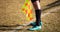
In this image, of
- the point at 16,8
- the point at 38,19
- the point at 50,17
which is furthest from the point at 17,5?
the point at 38,19

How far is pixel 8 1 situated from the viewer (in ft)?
18.3

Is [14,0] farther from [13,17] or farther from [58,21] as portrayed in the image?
[58,21]

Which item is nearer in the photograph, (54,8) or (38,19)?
(38,19)

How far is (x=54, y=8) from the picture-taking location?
15.9 ft

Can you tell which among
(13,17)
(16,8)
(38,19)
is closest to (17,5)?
(16,8)

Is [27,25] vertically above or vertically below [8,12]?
below

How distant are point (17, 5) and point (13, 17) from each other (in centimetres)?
106

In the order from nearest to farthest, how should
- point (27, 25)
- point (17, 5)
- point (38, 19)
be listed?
point (38, 19) → point (27, 25) → point (17, 5)

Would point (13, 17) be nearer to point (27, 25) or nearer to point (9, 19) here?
point (9, 19)

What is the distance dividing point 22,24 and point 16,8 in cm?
126

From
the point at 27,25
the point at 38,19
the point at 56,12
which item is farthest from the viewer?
the point at 56,12

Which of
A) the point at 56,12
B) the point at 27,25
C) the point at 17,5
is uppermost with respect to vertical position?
the point at 17,5

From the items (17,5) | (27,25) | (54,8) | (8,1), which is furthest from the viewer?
(8,1)

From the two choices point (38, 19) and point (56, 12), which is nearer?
point (38, 19)
